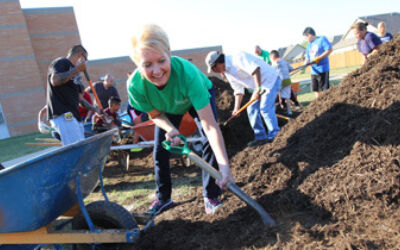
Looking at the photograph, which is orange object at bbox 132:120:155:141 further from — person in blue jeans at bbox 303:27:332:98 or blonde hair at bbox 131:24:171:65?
person in blue jeans at bbox 303:27:332:98

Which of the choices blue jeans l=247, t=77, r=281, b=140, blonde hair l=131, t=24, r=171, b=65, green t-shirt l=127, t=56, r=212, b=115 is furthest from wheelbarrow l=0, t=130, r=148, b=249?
blue jeans l=247, t=77, r=281, b=140

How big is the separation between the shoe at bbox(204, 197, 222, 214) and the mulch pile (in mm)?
68

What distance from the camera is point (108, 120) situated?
4.95m

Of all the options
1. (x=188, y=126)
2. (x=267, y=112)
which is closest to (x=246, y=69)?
(x=267, y=112)

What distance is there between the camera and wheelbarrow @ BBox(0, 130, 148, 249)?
1656mm

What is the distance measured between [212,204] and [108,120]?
3.15 meters

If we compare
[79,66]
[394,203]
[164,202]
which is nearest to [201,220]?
[164,202]

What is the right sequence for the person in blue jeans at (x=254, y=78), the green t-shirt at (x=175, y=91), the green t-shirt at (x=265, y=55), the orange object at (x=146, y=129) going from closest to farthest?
the green t-shirt at (x=175, y=91) → the person in blue jeans at (x=254, y=78) → the orange object at (x=146, y=129) → the green t-shirt at (x=265, y=55)

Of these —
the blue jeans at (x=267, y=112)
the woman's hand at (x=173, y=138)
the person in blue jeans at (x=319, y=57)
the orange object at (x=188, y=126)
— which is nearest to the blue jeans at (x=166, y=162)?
the woman's hand at (x=173, y=138)

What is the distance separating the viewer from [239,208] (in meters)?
2.25

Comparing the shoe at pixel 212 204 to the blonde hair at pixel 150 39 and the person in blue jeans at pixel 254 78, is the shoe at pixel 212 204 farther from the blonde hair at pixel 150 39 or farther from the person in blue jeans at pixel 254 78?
the person in blue jeans at pixel 254 78

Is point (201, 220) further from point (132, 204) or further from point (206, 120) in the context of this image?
point (132, 204)

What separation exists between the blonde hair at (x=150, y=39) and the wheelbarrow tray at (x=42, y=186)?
78 cm

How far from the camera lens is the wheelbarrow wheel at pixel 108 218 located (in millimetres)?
2100
